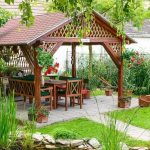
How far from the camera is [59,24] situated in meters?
11.4

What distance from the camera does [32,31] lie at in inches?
457

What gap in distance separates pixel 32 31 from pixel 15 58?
4.88m

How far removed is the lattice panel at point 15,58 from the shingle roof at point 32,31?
6.41 ft

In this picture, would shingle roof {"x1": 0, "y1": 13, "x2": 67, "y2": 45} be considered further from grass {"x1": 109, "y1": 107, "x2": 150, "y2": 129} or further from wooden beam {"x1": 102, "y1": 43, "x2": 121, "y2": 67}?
grass {"x1": 109, "y1": 107, "x2": 150, "y2": 129}

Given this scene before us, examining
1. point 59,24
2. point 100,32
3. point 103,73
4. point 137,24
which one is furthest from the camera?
point 137,24

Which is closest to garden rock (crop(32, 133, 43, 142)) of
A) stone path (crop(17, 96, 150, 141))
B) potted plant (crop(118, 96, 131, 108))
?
stone path (crop(17, 96, 150, 141))

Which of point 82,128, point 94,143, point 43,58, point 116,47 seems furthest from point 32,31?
point 94,143

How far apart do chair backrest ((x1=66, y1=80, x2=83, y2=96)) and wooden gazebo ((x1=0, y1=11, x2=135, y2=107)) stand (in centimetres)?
123

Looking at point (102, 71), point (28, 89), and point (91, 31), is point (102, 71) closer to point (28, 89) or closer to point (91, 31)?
point (91, 31)

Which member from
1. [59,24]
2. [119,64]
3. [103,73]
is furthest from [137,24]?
[59,24]

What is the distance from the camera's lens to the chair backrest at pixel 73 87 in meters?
12.3

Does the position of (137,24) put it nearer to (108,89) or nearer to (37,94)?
(108,89)

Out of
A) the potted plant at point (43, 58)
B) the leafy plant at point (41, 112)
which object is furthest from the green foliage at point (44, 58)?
the leafy plant at point (41, 112)

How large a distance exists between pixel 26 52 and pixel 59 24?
1.26 meters
